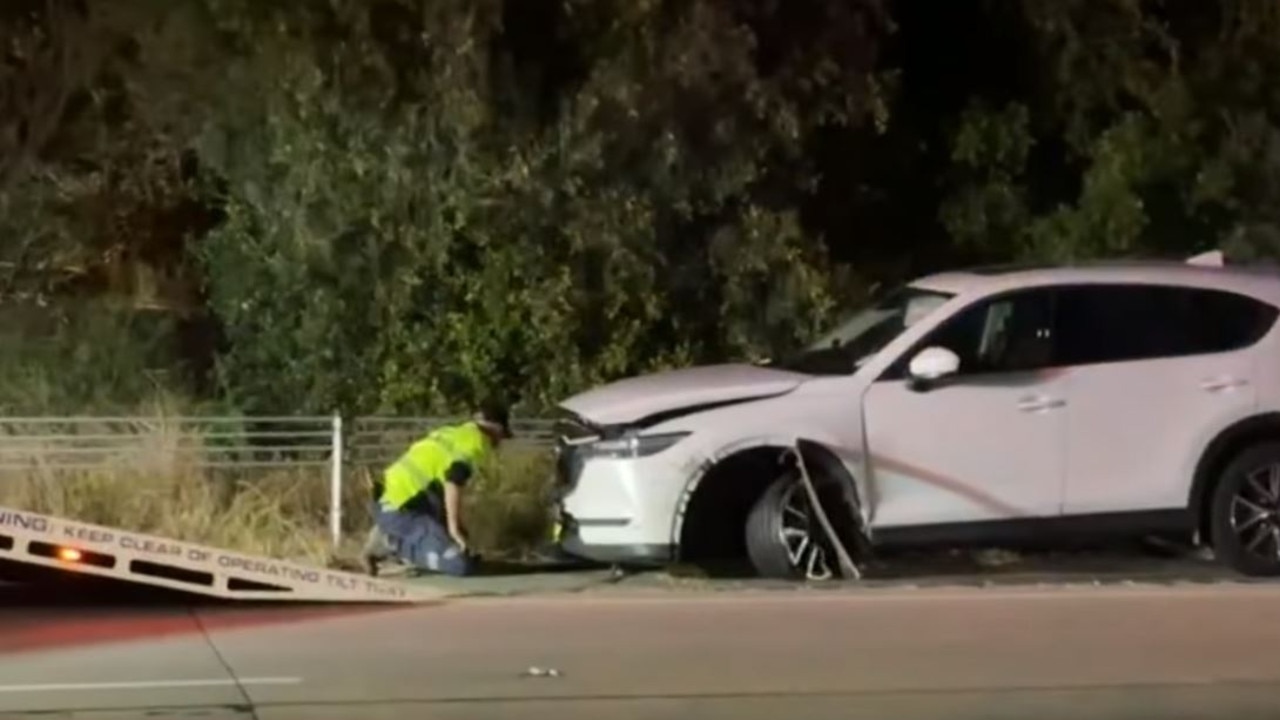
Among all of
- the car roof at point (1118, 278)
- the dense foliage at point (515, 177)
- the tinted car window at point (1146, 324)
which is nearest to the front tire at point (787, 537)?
the car roof at point (1118, 278)

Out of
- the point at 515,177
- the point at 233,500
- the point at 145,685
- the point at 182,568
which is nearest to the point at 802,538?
the point at 182,568

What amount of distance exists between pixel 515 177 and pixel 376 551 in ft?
11.4

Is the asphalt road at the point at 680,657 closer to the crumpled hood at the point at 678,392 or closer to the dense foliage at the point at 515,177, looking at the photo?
the crumpled hood at the point at 678,392

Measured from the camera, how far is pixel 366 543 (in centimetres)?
1452

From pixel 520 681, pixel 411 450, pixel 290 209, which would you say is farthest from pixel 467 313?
pixel 520 681

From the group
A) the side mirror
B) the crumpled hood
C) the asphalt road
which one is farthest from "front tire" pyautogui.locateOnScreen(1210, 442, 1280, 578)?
the crumpled hood

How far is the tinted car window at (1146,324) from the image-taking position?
45.3ft

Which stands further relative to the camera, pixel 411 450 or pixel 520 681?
pixel 411 450

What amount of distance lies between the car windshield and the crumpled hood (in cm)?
24

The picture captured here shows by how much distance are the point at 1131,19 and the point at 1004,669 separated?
8.77 m

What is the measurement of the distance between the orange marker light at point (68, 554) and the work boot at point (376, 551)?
6.82ft

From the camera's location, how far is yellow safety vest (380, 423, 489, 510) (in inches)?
555

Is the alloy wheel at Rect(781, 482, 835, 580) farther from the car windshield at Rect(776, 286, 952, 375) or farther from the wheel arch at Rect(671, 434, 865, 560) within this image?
the car windshield at Rect(776, 286, 952, 375)

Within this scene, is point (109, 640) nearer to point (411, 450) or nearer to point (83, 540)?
point (83, 540)
